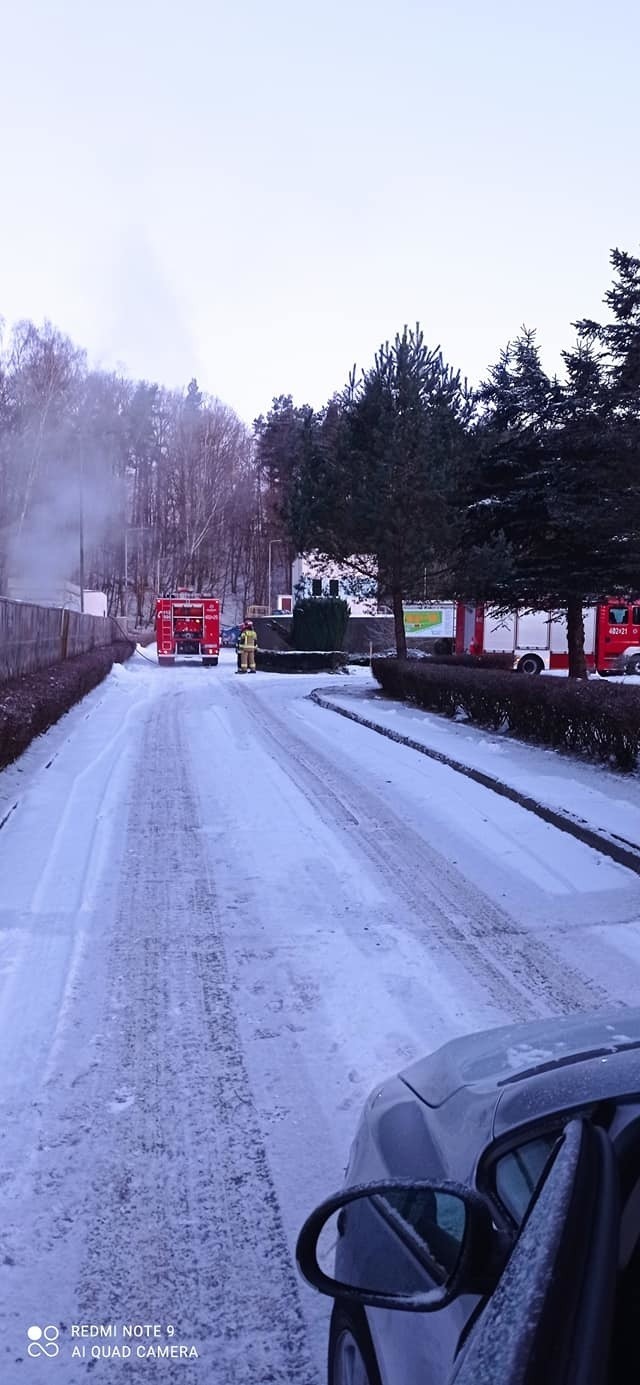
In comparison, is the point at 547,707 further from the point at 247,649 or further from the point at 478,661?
the point at 247,649

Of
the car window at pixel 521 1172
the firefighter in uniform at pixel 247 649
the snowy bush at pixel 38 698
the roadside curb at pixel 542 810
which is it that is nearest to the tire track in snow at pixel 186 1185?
the car window at pixel 521 1172

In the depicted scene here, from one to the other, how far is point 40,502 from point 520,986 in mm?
49617

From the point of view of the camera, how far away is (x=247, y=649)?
3425cm

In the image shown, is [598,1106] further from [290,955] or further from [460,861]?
[460,861]

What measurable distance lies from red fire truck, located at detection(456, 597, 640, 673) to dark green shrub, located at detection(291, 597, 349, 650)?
4.70m

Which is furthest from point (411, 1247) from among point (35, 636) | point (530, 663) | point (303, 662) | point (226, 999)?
point (530, 663)

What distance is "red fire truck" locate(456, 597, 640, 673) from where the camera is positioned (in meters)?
37.2

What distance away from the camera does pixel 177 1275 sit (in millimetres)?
3037

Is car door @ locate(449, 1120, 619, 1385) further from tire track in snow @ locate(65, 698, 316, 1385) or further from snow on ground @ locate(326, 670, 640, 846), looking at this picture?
snow on ground @ locate(326, 670, 640, 846)

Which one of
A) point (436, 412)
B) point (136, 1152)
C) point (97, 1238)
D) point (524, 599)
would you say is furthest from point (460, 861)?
point (436, 412)

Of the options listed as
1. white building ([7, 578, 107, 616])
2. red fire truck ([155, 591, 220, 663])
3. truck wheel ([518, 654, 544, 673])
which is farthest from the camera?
red fire truck ([155, 591, 220, 663])

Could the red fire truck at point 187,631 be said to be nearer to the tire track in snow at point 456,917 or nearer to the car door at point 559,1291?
the tire track in snow at point 456,917

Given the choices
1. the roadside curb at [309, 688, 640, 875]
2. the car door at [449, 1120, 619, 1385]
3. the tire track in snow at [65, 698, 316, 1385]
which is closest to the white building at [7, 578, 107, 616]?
the roadside curb at [309, 688, 640, 875]

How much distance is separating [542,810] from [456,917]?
3.14m
